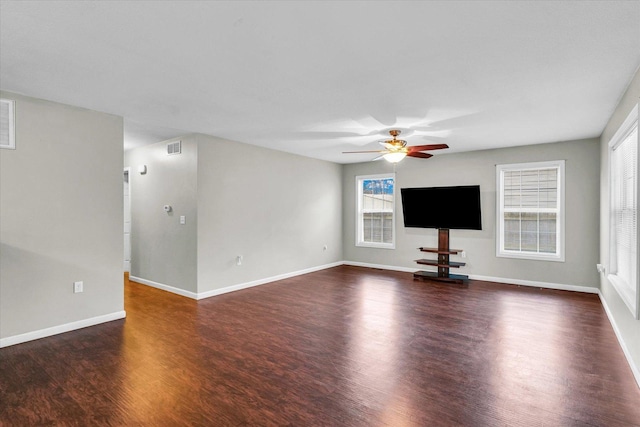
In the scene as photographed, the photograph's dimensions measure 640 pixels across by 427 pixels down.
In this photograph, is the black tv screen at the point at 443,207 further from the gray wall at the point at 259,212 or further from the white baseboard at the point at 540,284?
the gray wall at the point at 259,212

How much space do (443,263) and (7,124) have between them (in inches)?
256

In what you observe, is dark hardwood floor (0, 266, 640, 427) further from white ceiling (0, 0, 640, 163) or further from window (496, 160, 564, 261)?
white ceiling (0, 0, 640, 163)

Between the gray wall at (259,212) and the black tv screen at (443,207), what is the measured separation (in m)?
1.87

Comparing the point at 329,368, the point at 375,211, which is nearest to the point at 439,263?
the point at 375,211

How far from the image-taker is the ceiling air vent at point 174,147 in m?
5.29

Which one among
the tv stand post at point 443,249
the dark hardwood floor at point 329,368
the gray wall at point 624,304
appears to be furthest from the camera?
the tv stand post at point 443,249

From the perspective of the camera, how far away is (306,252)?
7.15m

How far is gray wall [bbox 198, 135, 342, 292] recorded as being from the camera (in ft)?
17.1

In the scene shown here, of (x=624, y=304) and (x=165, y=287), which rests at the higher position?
(x=624, y=304)

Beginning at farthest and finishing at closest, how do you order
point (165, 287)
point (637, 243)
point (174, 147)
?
point (165, 287), point (174, 147), point (637, 243)

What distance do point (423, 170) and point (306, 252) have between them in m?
2.98

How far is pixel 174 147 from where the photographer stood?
5.38 metres

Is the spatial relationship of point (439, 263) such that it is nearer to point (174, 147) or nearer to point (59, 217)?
point (174, 147)

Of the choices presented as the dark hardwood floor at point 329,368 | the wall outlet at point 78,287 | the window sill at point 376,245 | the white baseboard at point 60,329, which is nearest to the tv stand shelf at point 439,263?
the window sill at point 376,245
